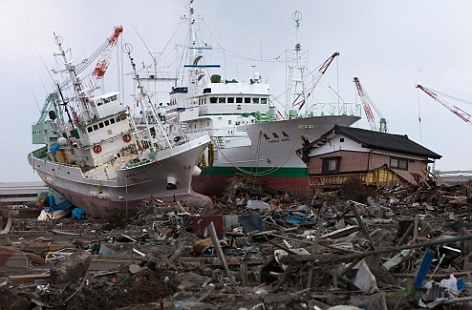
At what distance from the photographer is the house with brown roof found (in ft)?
95.8

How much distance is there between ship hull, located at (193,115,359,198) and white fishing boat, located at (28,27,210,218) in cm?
556

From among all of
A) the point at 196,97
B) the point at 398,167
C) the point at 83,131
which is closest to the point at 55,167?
the point at 83,131

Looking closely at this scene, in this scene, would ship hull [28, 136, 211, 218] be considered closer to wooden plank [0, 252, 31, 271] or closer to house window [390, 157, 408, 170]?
house window [390, 157, 408, 170]

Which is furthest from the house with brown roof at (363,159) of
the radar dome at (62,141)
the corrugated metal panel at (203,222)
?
the corrugated metal panel at (203,222)

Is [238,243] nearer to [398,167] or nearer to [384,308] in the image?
[384,308]

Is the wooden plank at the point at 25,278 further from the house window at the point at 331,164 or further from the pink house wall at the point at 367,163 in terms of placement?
the house window at the point at 331,164

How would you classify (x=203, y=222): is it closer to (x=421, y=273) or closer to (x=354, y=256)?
(x=354, y=256)

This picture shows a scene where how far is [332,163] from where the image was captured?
31.2 m

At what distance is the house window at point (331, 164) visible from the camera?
101 ft

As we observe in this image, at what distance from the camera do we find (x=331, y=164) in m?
31.2

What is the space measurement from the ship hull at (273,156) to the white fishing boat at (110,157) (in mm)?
5558

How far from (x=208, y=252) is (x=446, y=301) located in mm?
5284

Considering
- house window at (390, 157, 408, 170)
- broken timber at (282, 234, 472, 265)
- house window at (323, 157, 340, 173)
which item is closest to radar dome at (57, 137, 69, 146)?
house window at (323, 157, 340, 173)

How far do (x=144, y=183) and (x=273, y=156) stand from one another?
9929 millimetres
